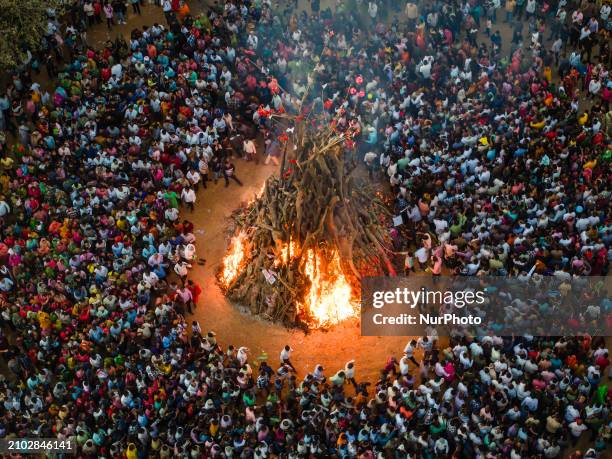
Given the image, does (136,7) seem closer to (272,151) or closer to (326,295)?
(272,151)

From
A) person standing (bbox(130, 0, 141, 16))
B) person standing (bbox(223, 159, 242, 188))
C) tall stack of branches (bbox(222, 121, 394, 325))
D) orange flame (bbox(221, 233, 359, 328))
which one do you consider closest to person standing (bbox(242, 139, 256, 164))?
person standing (bbox(223, 159, 242, 188))

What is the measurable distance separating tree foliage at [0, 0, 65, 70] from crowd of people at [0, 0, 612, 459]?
135cm

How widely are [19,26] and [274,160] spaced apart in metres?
9.31

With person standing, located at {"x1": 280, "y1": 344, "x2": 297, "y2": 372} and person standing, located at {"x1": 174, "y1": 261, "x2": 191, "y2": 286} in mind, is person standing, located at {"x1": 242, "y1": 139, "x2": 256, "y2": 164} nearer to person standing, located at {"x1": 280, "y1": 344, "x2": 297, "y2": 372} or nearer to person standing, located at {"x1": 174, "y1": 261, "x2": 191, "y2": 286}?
person standing, located at {"x1": 174, "y1": 261, "x2": 191, "y2": 286}

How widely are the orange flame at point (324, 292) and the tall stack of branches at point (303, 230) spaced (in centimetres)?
6

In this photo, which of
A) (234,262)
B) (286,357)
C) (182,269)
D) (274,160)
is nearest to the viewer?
(286,357)

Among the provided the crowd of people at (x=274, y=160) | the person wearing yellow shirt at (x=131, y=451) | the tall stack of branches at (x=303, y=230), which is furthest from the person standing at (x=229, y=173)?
the person wearing yellow shirt at (x=131, y=451)

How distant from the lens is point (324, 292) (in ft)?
92.0

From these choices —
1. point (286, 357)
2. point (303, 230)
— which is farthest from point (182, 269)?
point (286, 357)

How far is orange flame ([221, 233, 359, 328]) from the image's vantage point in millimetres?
27938

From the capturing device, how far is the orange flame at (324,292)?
27.9 meters

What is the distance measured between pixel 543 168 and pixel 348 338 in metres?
7.62

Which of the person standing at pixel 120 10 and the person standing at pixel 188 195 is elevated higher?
the person standing at pixel 120 10

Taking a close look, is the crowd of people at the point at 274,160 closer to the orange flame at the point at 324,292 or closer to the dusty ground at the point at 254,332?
the dusty ground at the point at 254,332
